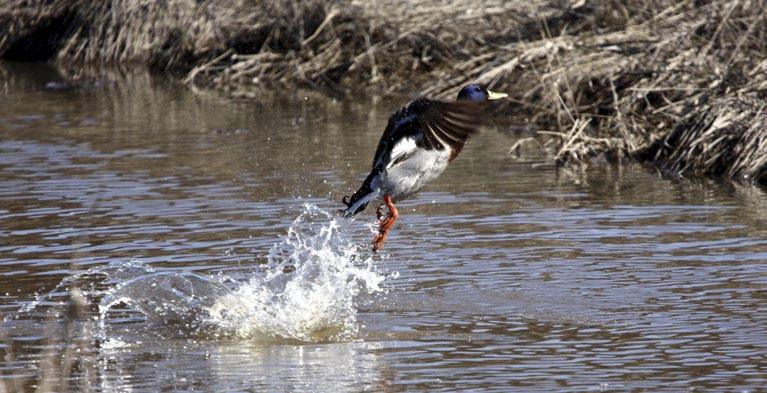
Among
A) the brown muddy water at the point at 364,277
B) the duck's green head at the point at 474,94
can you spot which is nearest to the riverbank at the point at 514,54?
the brown muddy water at the point at 364,277

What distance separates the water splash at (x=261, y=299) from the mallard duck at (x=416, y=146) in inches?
12.5

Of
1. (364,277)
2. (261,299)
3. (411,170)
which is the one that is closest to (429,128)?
(411,170)

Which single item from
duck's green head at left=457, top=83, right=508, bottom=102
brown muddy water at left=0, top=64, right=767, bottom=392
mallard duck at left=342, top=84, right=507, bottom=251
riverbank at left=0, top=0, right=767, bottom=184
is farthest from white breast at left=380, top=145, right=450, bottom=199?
riverbank at left=0, top=0, right=767, bottom=184

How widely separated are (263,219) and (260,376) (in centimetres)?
320

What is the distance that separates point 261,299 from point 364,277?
20.9 inches

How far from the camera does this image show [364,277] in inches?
267

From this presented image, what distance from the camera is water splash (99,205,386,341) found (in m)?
6.36

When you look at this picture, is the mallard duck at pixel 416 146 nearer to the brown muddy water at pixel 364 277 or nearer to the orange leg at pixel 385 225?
the orange leg at pixel 385 225

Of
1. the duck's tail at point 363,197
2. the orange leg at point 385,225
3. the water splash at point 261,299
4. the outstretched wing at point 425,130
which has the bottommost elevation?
the water splash at point 261,299

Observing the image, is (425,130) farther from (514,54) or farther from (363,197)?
(514,54)

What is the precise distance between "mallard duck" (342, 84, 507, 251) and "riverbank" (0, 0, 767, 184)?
11.0 ft

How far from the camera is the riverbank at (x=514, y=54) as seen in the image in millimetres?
10242

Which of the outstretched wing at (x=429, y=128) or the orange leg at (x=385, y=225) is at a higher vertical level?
the outstretched wing at (x=429, y=128)

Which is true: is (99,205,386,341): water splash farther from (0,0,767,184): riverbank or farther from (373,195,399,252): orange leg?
(0,0,767,184): riverbank
